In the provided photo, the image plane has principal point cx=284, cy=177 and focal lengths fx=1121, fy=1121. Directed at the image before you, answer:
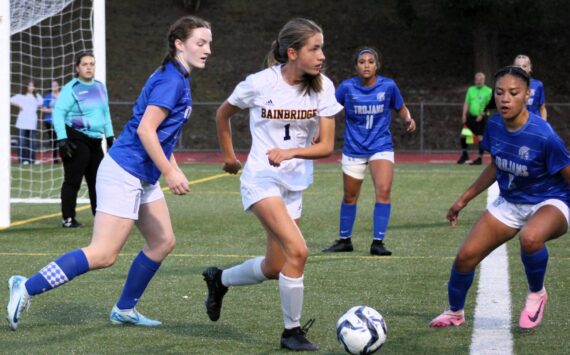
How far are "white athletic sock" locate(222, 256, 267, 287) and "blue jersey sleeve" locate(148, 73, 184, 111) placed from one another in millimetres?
1089

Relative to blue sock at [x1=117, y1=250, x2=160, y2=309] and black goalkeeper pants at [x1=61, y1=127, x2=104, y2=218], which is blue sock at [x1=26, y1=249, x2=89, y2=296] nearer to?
blue sock at [x1=117, y1=250, x2=160, y2=309]

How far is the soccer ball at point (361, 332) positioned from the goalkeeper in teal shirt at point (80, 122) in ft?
22.3

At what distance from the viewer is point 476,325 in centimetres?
680

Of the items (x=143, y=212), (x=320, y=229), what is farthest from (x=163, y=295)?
(x=320, y=229)

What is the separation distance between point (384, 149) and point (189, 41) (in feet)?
14.6

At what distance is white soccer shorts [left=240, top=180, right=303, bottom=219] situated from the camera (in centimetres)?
622

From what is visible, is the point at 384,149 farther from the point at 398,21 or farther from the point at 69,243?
the point at 398,21

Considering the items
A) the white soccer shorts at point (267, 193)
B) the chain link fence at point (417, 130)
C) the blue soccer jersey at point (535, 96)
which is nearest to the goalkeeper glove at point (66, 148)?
the blue soccer jersey at point (535, 96)

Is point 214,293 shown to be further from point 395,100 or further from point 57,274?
point 395,100

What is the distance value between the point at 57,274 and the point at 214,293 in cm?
102

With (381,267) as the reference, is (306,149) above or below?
above

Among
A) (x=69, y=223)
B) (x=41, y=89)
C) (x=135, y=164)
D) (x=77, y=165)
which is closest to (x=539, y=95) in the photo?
(x=77, y=165)

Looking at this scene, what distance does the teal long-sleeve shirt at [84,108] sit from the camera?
40.3 feet

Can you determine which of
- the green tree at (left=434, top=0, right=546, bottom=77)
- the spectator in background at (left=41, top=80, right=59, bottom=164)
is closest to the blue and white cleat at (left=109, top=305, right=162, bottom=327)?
the spectator in background at (left=41, top=80, right=59, bottom=164)
